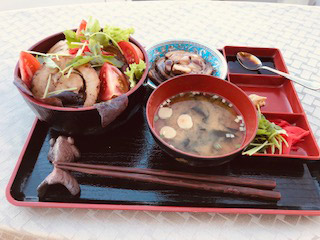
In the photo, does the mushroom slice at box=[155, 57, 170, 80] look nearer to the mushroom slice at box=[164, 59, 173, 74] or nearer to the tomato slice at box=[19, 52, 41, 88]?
the mushroom slice at box=[164, 59, 173, 74]

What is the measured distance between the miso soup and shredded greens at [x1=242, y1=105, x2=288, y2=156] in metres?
0.09

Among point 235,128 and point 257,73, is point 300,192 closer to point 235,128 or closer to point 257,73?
point 235,128

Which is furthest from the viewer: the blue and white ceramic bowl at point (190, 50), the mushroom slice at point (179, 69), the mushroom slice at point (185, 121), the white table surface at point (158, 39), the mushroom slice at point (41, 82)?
the blue and white ceramic bowl at point (190, 50)

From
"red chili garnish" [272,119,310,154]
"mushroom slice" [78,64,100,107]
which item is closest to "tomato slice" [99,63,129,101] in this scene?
"mushroom slice" [78,64,100,107]

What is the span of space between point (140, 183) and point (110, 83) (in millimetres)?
492

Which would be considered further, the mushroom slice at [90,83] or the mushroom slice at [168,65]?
Answer: the mushroom slice at [168,65]

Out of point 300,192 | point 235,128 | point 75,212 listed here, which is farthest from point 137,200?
point 300,192

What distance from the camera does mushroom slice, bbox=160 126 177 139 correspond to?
138 centimetres

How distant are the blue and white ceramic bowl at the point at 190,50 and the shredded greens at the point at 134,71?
0.34 m

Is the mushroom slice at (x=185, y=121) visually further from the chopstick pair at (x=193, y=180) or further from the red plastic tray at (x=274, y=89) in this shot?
the red plastic tray at (x=274, y=89)

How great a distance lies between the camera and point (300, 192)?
129 centimetres

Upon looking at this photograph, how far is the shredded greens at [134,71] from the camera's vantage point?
1.39 meters

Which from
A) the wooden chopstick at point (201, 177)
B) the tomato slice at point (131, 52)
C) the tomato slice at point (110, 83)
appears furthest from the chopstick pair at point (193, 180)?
the tomato slice at point (131, 52)

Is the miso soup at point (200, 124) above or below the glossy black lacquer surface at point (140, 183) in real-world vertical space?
above
